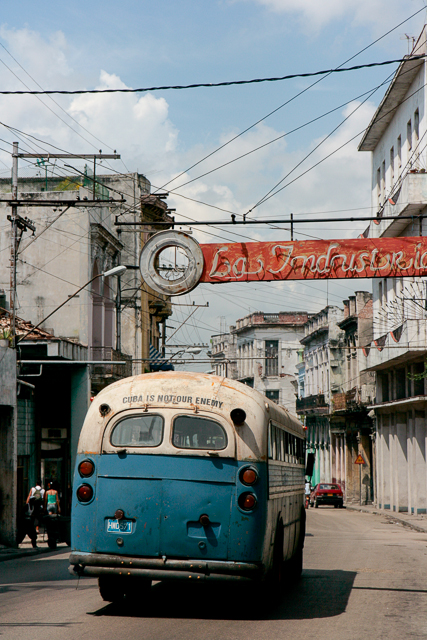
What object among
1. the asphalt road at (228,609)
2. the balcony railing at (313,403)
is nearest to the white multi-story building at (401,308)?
the asphalt road at (228,609)

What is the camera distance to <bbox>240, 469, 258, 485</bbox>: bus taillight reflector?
9867 millimetres

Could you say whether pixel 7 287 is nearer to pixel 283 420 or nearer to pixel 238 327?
pixel 283 420

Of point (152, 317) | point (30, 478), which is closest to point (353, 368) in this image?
point (152, 317)

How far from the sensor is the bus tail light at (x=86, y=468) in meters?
10.1

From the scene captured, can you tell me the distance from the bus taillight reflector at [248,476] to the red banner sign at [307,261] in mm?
4008

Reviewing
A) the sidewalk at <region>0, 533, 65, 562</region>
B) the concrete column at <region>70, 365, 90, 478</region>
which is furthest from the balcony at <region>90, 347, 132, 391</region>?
the sidewalk at <region>0, 533, 65, 562</region>

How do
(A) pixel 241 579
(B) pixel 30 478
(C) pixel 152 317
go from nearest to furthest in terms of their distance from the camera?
(A) pixel 241 579 < (B) pixel 30 478 < (C) pixel 152 317

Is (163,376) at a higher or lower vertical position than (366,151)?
lower

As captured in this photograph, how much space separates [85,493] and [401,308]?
24955 millimetres

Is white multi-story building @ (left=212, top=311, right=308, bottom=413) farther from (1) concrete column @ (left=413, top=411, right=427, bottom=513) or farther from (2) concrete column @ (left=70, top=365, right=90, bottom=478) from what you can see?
(2) concrete column @ (left=70, top=365, right=90, bottom=478)

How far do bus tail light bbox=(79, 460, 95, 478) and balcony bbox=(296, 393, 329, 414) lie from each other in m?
55.3

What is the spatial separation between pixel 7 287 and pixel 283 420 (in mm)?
24651

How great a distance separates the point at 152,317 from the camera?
5156 cm

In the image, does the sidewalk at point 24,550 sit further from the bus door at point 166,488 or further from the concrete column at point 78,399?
the bus door at point 166,488
